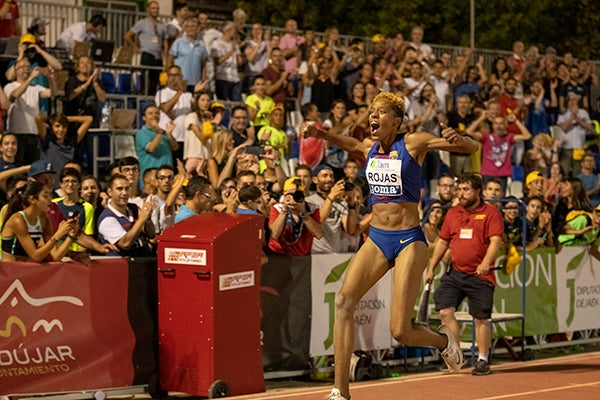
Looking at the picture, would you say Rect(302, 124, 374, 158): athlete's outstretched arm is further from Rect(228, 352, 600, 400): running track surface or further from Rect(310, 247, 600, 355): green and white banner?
Rect(310, 247, 600, 355): green and white banner

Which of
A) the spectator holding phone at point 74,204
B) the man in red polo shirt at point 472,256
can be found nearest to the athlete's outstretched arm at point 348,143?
the spectator holding phone at point 74,204

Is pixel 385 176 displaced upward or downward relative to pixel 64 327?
upward

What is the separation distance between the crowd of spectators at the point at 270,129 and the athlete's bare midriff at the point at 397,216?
1.66m

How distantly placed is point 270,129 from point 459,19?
57.8 ft

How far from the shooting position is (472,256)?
14828 mm

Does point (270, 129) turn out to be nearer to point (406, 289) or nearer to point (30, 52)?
point (30, 52)

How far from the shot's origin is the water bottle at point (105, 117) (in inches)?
755

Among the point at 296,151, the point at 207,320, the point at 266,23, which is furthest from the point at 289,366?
the point at 266,23

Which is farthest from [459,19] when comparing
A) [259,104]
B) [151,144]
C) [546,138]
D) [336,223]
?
[336,223]

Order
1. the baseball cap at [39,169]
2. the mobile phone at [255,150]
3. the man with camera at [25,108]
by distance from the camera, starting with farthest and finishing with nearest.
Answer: the man with camera at [25,108]
the mobile phone at [255,150]
the baseball cap at [39,169]

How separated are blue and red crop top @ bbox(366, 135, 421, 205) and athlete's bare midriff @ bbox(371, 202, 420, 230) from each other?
49 mm

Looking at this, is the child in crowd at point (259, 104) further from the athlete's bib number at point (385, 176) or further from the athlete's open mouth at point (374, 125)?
the athlete's open mouth at point (374, 125)

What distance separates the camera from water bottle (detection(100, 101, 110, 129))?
1917 cm

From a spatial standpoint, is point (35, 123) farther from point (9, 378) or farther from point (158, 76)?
point (9, 378)
